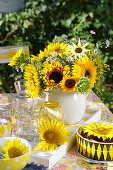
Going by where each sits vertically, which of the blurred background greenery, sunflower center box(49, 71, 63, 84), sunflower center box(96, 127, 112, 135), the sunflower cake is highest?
the blurred background greenery

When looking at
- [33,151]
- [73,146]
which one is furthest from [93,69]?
[33,151]

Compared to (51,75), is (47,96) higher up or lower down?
lower down

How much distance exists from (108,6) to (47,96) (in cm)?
262

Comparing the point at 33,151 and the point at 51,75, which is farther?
the point at 51,75

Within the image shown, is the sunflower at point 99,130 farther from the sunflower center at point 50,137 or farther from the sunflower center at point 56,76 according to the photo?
the sunflower center at point 56,76

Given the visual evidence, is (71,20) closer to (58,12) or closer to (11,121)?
(58,12)

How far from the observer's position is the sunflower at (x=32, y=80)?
1.20 metres

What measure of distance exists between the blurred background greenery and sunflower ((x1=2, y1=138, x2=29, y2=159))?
100 inches

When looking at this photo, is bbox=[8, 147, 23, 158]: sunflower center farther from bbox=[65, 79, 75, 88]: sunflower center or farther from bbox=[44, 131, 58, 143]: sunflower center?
bbox=[65, 79, 75, 88]: sunflower center

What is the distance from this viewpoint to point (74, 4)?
350 centimetres

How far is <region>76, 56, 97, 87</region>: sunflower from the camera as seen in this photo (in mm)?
1206

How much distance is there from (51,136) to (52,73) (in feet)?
0.91

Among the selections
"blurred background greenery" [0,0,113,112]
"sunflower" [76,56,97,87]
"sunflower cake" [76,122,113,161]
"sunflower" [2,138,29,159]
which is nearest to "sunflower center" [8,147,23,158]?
"sunflower" [2,138,29,159]

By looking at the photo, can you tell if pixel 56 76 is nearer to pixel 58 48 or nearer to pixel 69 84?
pixel 69 84
